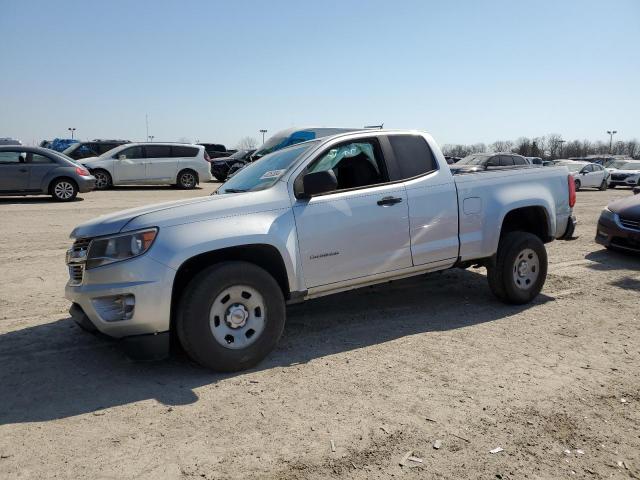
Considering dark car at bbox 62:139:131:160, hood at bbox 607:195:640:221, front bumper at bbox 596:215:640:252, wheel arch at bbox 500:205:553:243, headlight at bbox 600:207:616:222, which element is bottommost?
front bumper at bbox 596:215:640:252

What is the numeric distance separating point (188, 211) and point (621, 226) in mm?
7313

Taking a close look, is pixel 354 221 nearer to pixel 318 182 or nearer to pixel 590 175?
pixel 318 182

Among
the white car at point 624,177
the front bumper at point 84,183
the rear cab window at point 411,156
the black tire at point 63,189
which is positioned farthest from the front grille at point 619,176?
the rear cab window at point 411,156

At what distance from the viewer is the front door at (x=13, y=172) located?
14.2m

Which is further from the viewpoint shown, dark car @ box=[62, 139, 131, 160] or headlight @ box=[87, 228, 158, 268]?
dark car @ box=[62, 139, 131, 160]

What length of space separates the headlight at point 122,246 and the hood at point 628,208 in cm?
765

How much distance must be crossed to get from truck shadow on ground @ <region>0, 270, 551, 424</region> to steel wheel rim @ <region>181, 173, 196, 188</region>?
15964mm

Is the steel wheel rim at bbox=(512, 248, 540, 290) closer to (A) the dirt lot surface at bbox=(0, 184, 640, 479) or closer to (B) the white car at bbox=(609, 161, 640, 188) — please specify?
(A) the dirt lot surface at bbox=(0, 184, 640, 479)

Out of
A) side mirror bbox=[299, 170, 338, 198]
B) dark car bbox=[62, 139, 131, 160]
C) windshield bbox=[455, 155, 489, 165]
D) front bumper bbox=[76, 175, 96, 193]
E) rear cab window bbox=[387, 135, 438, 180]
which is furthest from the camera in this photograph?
dark car bbox=[62, 139, 131, 160]

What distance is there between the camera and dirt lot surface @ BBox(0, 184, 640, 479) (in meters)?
2.89

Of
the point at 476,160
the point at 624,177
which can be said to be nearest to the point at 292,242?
the point at 476,160

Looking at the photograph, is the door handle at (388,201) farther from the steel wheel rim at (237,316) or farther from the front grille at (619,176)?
the front grille at (619,176)

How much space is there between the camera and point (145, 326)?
381 cm

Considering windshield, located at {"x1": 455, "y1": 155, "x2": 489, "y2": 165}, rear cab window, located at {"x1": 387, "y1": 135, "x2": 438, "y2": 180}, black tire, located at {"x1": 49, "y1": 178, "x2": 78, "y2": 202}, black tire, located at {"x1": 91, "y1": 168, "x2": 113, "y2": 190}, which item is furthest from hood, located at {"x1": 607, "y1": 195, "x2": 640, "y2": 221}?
black tire, located at {"x1": 91, "y1": 168, "x2": 113, "y2": 190}
